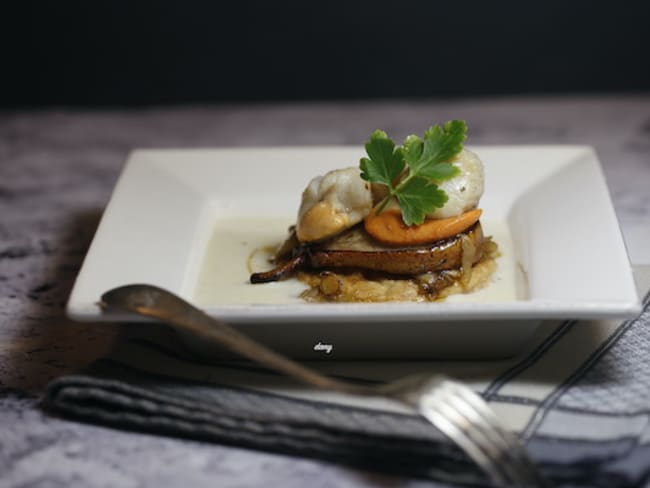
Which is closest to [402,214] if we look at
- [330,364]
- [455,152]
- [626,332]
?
[455,152]

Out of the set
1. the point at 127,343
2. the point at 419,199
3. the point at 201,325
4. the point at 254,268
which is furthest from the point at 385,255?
the point at 127,343

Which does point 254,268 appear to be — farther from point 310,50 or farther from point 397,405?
point 310,50

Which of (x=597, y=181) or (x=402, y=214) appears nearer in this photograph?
(x=402, y=214)

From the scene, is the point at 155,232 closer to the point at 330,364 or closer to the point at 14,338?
the point at 14,338

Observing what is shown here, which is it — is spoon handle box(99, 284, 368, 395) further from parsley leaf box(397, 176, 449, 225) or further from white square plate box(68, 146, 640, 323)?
parsley leaf box(397, 176, 449, 225)

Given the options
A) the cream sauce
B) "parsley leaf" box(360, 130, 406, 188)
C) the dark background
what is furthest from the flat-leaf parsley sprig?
the dark background

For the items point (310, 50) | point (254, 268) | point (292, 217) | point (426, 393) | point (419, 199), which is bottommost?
point (426, 393)

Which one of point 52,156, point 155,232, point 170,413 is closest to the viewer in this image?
point 170,413
